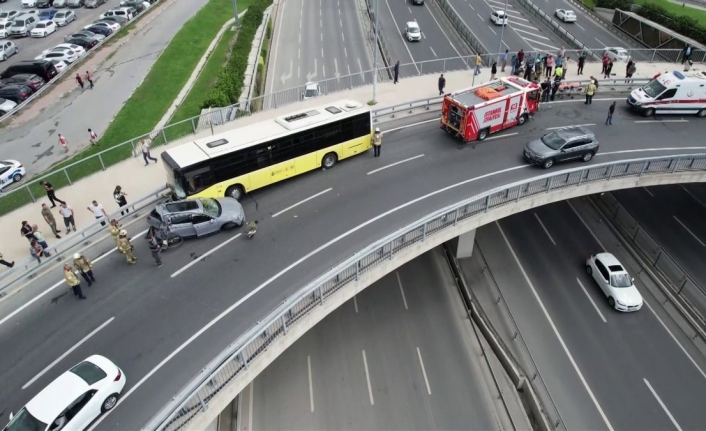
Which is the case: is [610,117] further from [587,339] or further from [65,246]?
[65,246]

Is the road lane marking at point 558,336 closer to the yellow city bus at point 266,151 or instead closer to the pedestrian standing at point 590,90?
the pedestrian standing at point 590,90

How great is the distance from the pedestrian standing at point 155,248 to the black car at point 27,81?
3166cm

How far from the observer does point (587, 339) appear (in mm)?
22484

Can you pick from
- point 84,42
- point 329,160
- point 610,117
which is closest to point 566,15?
point 610,117

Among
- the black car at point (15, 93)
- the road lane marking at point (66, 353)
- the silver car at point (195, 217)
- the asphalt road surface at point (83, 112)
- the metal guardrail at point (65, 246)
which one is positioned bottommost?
the asphalt road surface at point (83, 112)

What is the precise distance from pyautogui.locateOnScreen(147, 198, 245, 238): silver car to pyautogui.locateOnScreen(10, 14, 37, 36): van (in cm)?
5005

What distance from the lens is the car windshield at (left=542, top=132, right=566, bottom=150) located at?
924 inches

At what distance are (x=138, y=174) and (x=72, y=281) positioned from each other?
9814mm

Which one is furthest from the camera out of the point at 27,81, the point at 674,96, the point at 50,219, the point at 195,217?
the point at 27,81

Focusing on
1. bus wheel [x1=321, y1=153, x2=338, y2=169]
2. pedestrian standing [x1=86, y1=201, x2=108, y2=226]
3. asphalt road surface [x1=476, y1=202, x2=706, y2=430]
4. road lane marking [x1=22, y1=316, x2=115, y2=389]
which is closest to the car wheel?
road lane marking [x1=22, y1=316, x2=115, y2=389]

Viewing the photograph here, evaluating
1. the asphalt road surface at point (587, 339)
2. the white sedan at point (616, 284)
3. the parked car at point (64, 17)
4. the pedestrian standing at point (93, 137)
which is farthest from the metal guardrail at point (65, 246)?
the parked car at point (64, 17)

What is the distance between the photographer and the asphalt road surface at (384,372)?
19453mm

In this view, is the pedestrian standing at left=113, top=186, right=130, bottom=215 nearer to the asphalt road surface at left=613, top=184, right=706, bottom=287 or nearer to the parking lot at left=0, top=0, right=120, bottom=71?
the asphalt road surface at left=613, top=184, right=706, bottom=287

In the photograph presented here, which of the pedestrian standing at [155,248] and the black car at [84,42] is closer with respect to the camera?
the pedestrian standing at [155,248]
